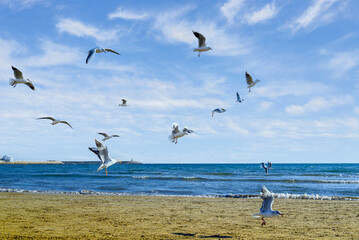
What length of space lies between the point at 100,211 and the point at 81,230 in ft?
11.0

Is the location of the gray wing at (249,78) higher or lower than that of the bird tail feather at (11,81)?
higher

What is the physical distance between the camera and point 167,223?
8719mm

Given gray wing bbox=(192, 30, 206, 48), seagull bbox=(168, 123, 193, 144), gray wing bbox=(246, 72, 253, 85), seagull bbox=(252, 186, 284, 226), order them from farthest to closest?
gray wing bbox=(246, 72, 253, 85)
gray wing bbox=(192, 30, 206, 48)
seagull bbox=(168, 123, 193, 144)
seagull bbox=(252, 186, 284, 226)

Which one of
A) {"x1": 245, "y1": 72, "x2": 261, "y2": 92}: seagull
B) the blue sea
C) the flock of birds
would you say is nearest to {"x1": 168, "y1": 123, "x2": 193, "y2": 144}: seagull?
the flock of birds

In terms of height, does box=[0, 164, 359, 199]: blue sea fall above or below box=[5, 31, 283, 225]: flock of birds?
below

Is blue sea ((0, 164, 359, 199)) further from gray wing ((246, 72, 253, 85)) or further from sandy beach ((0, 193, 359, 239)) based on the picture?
gray wing ((246, 72, 253, 85))

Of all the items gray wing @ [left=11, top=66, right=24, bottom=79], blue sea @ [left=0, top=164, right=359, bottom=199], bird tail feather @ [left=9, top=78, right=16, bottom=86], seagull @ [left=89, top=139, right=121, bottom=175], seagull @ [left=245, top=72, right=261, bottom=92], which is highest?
seagull @ [left=245, top=72, right=261, bottom=92]

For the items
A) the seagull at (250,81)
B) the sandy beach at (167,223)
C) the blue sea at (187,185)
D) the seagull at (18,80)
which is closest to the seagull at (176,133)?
the sandy beach at (167,223)

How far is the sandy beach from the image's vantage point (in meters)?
7.26

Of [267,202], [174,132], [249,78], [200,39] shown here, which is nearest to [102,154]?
[174,132]

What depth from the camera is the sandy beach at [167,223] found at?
7.26m

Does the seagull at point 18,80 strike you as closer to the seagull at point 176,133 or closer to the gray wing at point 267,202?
the seagull at point 176,133

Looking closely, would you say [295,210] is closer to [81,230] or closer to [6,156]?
[81,230]

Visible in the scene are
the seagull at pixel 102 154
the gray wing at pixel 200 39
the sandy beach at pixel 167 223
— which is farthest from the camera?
the gray wing at pixel 200 39
